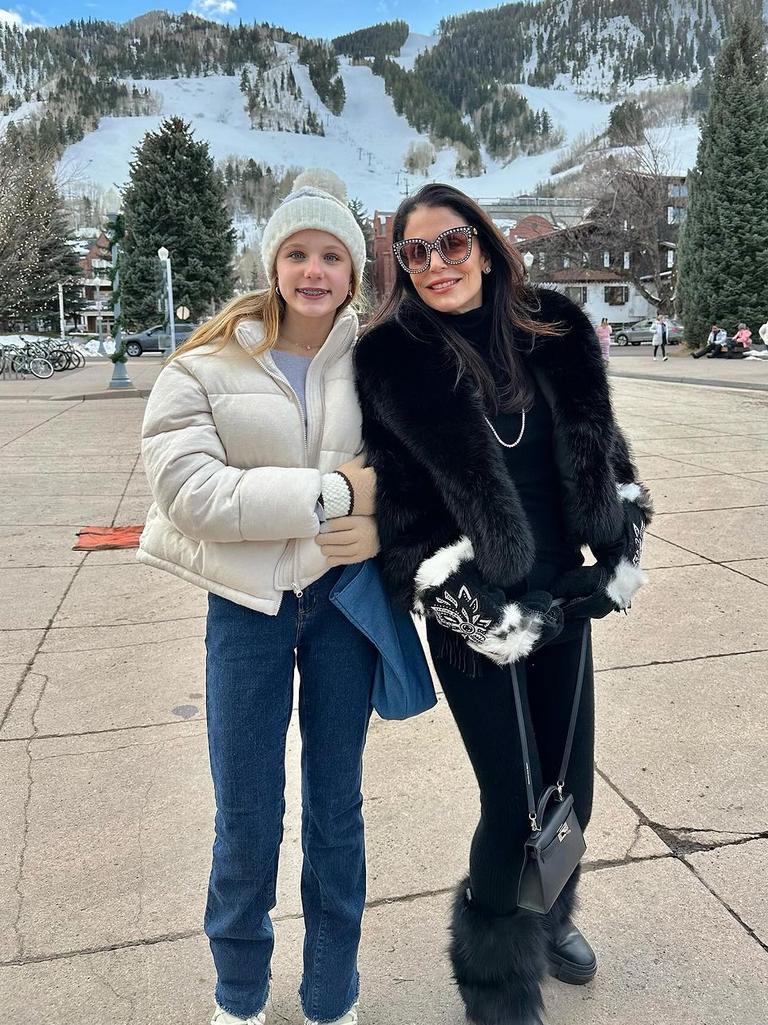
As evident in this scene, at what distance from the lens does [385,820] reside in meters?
2.58

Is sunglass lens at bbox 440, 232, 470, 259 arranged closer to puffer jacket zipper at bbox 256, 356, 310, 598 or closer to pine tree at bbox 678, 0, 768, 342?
puffer jacket zipper at bbox 256, 356, 310, 598

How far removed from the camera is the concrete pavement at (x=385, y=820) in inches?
76.0

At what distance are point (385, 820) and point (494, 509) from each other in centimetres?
138

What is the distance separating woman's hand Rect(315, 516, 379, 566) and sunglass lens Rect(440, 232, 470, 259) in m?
0.62

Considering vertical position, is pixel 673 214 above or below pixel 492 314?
above

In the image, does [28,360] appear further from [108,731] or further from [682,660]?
[682,660]

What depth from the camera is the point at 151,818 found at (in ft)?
8.51

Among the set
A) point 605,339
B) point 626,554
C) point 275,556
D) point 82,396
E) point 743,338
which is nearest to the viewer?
point 275,556

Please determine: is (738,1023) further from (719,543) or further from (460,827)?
(719,543)

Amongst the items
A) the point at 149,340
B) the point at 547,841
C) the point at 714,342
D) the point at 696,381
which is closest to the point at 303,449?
the point at 547,841

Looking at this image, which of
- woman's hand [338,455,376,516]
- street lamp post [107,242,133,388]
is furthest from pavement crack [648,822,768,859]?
street lamp post [107,242,133,388]

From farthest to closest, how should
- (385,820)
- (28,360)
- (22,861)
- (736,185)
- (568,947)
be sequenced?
(736,185) < (28,360) < (385,820) < (22,861) < (568,947)

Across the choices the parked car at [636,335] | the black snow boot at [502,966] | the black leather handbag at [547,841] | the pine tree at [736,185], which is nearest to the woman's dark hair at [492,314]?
the black leather handbag at [547,841]

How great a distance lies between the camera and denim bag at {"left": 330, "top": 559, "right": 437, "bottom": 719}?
1.67 metres
